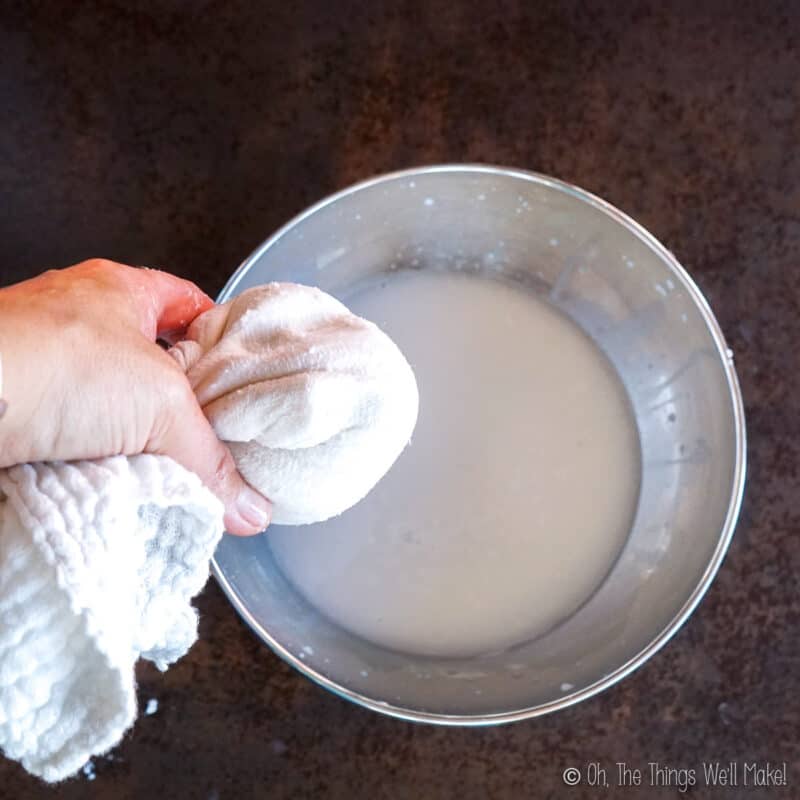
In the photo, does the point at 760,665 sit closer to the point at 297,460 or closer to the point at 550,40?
the point at 297,460

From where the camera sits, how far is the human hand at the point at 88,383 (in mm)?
402

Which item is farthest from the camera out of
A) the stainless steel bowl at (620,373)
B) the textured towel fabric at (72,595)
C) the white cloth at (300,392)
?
the stainless steel bowl at (620,373)

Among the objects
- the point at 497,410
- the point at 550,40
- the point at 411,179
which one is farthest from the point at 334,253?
the point at 550,40

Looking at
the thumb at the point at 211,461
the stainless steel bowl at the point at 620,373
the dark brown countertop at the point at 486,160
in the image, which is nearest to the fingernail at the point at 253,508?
the thumb at the point at 211,461

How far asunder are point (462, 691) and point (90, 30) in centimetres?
68

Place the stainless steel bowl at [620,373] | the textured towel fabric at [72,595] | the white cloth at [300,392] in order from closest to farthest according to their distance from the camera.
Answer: the textured towel fabric at [72,595]
the white cloth at [300,392]
the stainless steel bowl at [620,373]

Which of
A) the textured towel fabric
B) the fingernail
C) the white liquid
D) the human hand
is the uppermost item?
the human hand

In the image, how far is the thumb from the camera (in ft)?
1.50

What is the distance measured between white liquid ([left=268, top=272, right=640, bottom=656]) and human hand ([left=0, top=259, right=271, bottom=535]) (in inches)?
9.9

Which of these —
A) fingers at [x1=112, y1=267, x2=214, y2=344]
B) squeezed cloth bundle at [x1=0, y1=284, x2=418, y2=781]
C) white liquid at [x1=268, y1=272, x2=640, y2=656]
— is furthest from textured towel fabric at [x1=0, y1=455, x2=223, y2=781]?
white liquid at [x1=268, y1=272, x2=640, y2=656]

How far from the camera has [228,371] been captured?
1.68 feet

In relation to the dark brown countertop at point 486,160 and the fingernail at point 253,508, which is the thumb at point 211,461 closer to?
the fingernail at point 253,508

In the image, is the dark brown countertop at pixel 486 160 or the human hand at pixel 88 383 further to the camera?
the dark brown countertop at pixel 486 160

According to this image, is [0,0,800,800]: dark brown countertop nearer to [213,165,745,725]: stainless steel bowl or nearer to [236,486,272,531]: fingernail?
[213,165,745,725]: stainless steel bowl
